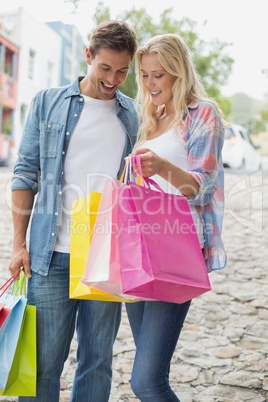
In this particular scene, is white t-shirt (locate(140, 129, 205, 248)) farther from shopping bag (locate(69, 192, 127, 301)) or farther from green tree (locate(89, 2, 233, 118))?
green tree (locate(89, 2, 233, 118))

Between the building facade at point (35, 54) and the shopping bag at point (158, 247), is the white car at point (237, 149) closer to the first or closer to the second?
the shopping bag at point (158, 247)

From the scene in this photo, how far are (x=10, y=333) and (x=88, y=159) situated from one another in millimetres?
876

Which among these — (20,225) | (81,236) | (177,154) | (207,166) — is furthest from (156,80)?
(20,225)

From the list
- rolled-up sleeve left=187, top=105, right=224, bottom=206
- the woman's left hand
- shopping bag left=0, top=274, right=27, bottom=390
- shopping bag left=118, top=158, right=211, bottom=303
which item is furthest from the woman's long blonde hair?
shopping bag left=0, top=274, right=27, bottom=390

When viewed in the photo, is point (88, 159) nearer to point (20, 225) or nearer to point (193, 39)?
point (20, 225)

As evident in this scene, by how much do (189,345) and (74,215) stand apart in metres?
2.43

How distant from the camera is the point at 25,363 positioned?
207 cm

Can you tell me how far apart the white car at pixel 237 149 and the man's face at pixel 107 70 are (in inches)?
389

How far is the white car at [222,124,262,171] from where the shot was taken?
1224 cm

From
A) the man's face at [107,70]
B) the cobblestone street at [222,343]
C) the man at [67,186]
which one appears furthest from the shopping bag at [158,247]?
A: the cobblestone street at [222,343]

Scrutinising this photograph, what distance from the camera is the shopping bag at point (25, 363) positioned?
6.72ft

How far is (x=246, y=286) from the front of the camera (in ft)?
17.8

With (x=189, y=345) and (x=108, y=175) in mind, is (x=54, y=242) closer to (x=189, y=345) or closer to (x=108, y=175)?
(x=108, y=175)

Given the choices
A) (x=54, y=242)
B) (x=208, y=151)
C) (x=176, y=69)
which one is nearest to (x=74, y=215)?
(x=54, y=242)
